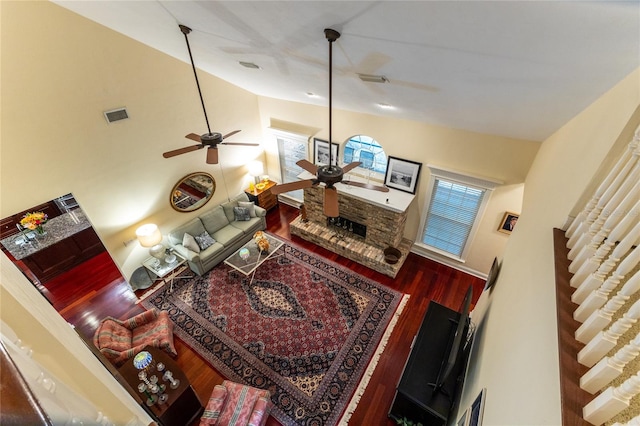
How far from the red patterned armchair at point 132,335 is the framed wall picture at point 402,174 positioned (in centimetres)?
461

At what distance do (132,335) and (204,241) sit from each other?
2.03m

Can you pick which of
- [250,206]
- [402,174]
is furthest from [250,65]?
[250,206]

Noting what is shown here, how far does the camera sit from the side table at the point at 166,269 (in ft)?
16.9

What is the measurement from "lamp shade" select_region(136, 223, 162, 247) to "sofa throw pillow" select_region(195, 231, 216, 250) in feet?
2.42

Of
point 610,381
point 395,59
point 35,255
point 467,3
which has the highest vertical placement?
point 467,3

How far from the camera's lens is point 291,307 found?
15.9ft

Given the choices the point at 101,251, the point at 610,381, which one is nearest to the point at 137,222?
the point at 101,251

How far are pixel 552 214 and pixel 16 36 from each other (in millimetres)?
5870

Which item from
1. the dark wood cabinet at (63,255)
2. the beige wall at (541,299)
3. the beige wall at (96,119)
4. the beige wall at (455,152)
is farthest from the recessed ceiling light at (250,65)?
the dark wood cabinet at (63,255)

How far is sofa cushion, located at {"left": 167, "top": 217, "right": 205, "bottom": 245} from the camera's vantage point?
5531 millimetres

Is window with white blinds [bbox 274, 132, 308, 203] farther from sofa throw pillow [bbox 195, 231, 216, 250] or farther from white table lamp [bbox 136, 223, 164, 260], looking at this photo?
white table lamp [bbox 136, 223, 164, 260]

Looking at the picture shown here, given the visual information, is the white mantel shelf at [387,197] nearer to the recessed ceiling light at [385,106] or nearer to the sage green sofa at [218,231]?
the recessed ceiling light at [385,106]

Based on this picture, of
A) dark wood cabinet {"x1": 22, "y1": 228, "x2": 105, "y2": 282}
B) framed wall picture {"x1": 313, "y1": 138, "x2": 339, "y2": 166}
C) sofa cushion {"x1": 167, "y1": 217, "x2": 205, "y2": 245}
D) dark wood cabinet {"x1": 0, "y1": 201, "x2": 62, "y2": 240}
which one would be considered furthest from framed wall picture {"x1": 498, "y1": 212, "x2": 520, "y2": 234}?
dark wood cabinet {"x1": 0, "y1": 201, "x2": 62, "y2": 240}

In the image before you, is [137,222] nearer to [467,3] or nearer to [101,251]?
[101,251]
